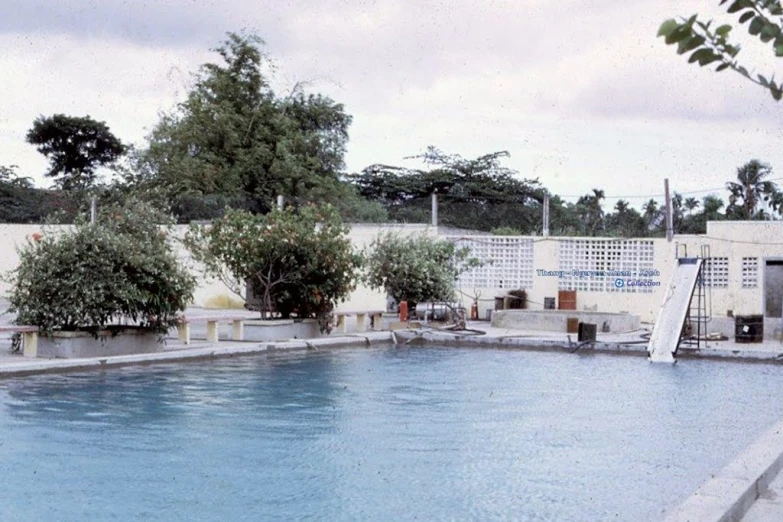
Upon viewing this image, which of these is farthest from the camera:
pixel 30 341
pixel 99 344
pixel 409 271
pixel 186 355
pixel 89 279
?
pixel 409 271

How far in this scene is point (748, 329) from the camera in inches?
787

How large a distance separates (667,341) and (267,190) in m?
26.9

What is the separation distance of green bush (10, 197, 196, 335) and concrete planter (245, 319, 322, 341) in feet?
10.9

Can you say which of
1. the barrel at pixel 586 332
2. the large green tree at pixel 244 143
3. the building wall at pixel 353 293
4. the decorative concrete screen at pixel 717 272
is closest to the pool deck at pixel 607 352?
the barrel at pixel 586 332

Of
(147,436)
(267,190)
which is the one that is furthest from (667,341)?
(267,190)

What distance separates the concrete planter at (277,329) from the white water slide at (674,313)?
6.07 m

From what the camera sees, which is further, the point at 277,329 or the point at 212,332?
the point at 277,329

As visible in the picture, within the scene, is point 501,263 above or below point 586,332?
above

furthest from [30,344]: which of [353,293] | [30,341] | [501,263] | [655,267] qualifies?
[655,267]

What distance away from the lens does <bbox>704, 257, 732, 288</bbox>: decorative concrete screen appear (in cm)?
2455

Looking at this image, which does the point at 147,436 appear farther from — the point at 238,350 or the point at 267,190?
the point at 267,190

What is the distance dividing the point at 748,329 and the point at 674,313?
5.70ft

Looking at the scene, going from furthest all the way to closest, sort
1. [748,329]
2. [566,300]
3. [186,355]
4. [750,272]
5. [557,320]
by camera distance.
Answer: [566,300] < [750,272] < [557,320] < [748,329] < [186,355]

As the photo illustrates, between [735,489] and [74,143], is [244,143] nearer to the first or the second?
[74,143]
